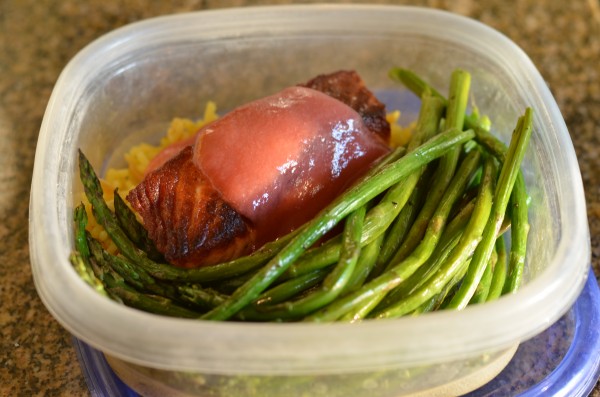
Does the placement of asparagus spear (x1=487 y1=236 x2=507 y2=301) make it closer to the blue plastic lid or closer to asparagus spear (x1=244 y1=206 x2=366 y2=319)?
the blue plastic lid

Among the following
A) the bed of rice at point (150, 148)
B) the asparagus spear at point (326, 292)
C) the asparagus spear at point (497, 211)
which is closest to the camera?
the asparagus spear at point (326, 292)

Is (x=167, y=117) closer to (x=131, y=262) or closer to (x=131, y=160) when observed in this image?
(x=131, y=160)

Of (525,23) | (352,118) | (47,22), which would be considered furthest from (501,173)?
(47,22)

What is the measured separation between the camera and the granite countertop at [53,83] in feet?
5.41

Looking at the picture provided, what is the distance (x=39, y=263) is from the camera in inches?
52.5

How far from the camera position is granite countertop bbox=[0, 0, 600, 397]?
1.65 metres

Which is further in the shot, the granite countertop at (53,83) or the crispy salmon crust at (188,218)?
the granite countertop at (53,83)

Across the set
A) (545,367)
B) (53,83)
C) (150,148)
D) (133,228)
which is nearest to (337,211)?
(133,228)

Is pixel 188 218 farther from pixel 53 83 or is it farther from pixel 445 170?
pixel 53 83

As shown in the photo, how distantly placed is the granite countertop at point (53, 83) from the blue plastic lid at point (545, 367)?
0.07 meters

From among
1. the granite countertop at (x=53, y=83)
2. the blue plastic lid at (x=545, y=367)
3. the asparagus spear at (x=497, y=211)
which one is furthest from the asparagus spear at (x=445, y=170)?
the granite countertop at (x=53, y=83)

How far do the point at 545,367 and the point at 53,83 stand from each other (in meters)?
1.87

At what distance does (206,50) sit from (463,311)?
1.27 meters

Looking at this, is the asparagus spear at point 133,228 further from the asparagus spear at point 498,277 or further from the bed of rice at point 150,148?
the asparagus spear at point 498,277
